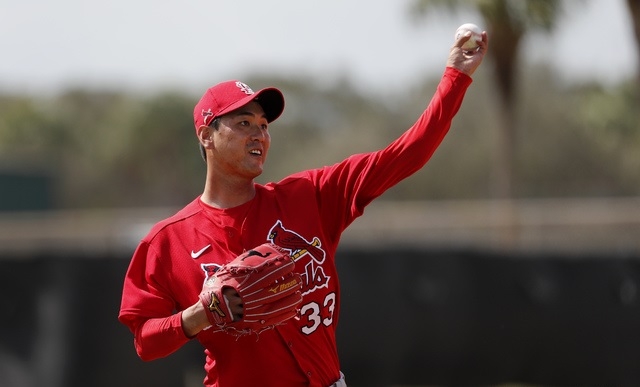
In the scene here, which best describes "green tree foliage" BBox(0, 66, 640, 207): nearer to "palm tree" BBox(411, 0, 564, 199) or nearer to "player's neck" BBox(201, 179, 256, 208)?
"palm tree" BBox(411, 0, 564, 199)

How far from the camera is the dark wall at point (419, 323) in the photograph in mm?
9781

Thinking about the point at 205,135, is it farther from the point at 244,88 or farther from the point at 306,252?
the point at 306,252

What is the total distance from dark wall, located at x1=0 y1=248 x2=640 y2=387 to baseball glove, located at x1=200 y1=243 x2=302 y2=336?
5.90 metres

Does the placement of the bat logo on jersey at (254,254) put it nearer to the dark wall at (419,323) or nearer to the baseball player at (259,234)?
the baseball player at (259,234)

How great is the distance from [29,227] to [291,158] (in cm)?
3982

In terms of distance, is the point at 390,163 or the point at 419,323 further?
the point at 419,323

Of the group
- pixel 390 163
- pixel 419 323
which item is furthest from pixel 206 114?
pixel 419 323

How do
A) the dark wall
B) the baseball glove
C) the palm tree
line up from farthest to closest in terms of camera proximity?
the palm tree
the dark wall
the baseball glove

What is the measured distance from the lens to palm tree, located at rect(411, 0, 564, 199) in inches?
575

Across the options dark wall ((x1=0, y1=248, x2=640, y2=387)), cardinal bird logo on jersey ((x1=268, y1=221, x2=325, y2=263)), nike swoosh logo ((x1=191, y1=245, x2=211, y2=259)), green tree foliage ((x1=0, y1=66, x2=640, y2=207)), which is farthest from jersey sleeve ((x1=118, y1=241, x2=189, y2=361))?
green tree foliage ((x1=0, y1=66, x2=640, y2=207))

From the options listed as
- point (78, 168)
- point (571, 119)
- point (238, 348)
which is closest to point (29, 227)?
point (238, 348)

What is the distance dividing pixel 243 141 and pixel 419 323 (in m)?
6.15

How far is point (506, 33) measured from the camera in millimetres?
15906

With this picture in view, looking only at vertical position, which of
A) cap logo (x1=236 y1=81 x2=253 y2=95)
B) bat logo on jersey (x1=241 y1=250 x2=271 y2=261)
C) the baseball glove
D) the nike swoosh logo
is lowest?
the baseball glove
